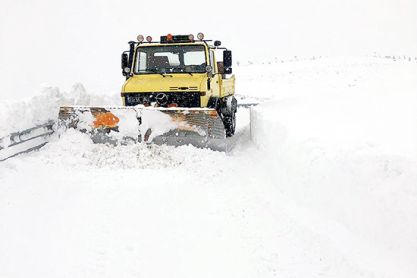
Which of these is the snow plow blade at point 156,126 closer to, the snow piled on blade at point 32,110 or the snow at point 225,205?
the snow at point 225,205

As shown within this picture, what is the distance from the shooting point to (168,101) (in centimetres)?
826

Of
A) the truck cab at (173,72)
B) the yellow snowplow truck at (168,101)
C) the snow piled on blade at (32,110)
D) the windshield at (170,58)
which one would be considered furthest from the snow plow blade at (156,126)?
the windshield at (170,58)

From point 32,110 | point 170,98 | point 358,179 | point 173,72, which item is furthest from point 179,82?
point 358,179

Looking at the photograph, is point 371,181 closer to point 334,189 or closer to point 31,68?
point 334,189

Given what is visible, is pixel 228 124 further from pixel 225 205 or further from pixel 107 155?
pixel 225 205

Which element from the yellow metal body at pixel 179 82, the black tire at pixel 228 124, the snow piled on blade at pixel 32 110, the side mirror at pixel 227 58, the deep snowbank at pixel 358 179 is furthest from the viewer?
the black tire at pixel 228 124

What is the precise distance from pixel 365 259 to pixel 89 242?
258cm

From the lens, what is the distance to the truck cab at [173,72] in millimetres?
8227

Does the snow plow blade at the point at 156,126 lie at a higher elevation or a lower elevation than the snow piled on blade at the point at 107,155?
higher

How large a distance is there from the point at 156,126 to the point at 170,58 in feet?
6.21

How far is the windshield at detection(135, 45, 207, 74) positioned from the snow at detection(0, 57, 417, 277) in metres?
2.04

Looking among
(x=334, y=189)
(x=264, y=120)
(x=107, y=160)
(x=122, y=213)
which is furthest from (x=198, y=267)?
(x=264, y=120)

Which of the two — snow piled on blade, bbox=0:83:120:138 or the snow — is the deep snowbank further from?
snow piled on blade, bbox=0:83:120:138

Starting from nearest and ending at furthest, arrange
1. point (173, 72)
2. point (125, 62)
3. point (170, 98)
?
point (170, 98), point (173, 72), point (125, 62)
